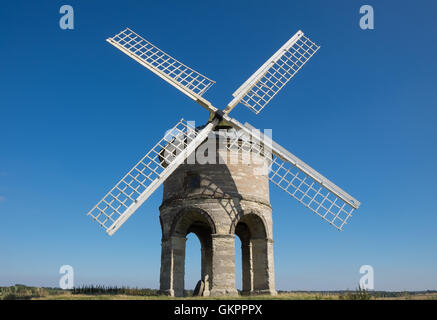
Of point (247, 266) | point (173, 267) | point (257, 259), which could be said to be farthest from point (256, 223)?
point (173, 267)

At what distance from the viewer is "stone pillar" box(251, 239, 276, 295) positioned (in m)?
18.5

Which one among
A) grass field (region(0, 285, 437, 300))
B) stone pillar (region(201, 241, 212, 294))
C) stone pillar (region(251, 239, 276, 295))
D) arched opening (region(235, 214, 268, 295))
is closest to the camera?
grass field (region(0, 285, 437, 300))

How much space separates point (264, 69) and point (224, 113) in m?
3.57

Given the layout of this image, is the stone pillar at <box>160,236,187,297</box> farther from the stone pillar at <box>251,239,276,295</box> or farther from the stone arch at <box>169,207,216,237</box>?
the stone pillar at <box>251,239,276,295</box>

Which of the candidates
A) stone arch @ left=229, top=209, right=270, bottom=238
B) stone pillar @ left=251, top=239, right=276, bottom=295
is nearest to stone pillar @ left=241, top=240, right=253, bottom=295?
stone pillar @ left=251, top=239, right=276, bottom=295

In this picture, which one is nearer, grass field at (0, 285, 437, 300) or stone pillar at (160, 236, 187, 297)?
grass field at (0, 285, 437, 300)

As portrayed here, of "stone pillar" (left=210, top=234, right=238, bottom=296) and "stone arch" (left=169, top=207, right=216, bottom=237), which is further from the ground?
"stone arch" (left=169, top=207, right=216, bottom=237)

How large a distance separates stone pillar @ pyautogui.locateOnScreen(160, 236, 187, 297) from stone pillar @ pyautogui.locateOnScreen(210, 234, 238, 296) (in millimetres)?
2052

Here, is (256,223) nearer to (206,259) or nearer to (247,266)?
(247,266)

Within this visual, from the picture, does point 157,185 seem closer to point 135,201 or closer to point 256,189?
point 135,201

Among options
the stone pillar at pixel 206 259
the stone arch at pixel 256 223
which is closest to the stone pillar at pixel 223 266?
the stone arch at pixel 256 223
